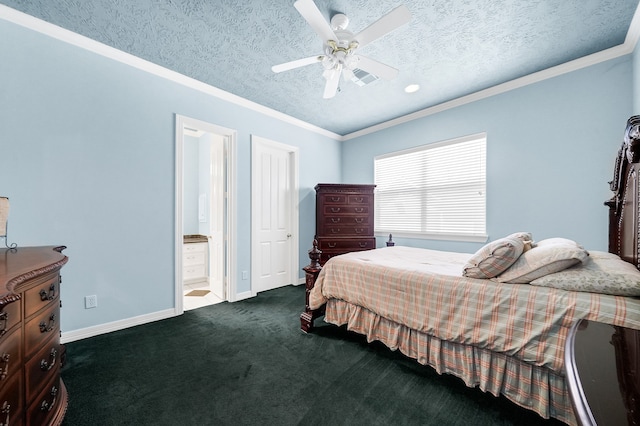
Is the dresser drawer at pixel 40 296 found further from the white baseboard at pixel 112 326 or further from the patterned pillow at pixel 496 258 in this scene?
the patterned pillow at pixel 496 258

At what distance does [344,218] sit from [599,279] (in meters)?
2.89

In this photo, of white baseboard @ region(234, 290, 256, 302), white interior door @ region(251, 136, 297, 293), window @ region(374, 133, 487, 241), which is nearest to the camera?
window @ region(374, 133, 487, 241)

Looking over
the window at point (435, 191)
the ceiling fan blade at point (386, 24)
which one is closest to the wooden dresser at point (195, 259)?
the window at point (435, 191)

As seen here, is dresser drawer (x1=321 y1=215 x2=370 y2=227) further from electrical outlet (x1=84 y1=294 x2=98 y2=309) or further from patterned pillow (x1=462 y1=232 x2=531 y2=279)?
electrical outlet (x1=84 y1=294 x2=98 y2=309)

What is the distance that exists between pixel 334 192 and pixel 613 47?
322cm

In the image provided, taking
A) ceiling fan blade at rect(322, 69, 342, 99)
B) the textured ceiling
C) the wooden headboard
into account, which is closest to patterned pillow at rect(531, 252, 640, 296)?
the wooden headboard

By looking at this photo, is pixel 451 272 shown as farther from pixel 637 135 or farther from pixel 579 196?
pixel 579 196

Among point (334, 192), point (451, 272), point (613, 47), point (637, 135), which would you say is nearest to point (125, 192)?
point (334, 192)

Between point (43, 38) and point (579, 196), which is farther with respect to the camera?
point (579, 196)

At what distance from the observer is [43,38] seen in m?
2.16

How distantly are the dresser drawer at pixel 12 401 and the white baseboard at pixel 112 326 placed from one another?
1703 mm

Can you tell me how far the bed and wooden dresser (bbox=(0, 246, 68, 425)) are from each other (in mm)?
1893

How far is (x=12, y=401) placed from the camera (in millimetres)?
929

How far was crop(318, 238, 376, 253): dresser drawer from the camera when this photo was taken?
3.88 meters
